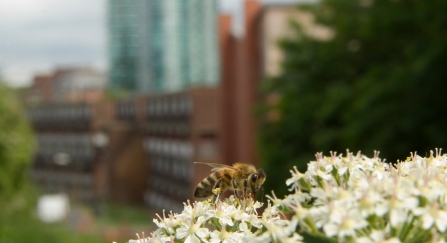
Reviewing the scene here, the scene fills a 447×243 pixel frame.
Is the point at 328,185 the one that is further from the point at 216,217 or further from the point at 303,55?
the point at 303,55

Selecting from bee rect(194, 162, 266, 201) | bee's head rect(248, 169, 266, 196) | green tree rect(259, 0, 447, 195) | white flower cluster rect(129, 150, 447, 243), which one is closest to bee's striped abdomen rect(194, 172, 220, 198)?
bee rect(194, 162, 266, 201)

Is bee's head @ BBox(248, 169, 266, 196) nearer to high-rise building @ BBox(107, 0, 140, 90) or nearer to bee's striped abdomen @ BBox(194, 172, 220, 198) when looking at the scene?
bee's striped abdomen @ BBox(194, 172, 220, 198)

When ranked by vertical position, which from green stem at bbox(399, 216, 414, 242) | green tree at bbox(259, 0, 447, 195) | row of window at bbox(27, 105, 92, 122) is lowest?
row of window at bbox(27, 105, 92, 122)

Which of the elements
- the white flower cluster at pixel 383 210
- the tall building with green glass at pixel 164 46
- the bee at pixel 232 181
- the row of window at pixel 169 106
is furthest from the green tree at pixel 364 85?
the tall building with green glass at pixel 164 46

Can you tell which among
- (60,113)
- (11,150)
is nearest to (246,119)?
(11,150)

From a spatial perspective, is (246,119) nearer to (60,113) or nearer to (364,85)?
(364,85)

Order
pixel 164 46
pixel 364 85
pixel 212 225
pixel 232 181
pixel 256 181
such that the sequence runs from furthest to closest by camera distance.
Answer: pixel 164 46, pixel 364 85, pixel 232 181, pixel 256 181, pixel 212 225

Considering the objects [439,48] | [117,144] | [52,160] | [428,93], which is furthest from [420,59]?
[52,160]
